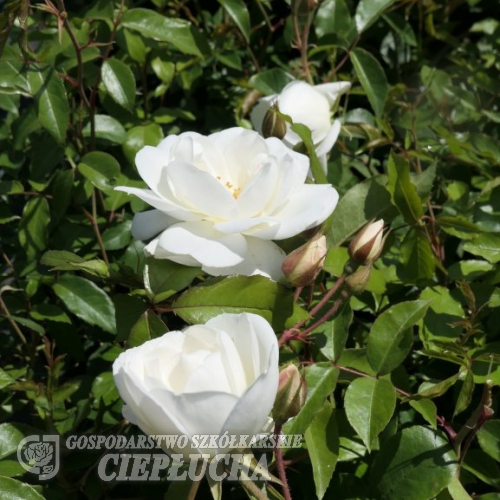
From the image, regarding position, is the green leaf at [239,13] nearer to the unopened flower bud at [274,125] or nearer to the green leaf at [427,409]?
the unopened flower bud at [274,125]

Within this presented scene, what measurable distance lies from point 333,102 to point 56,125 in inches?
18.8

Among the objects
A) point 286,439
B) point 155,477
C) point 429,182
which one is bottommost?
point 155,477

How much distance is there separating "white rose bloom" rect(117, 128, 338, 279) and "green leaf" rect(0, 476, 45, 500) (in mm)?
322

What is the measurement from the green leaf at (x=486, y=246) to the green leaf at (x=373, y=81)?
0.34 metres

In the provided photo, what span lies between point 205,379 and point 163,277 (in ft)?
0.65

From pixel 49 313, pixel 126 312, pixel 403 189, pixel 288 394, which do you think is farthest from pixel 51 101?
pixel 288 394

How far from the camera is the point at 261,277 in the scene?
838mm

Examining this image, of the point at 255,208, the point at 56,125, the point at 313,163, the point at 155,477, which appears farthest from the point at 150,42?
the point at 155,477

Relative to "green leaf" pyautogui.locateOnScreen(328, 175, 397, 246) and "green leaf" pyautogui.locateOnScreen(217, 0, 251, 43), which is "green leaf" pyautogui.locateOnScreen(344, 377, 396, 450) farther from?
"green leaf" pyautogui.locateOnScreen(217, 0, 251, 43)

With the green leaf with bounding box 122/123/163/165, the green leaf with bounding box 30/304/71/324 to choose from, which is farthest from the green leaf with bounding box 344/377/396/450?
the green leaf with bounding box 122/123/163/165

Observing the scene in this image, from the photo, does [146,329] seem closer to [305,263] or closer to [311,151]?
[305,263]

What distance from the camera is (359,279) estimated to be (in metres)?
0.89

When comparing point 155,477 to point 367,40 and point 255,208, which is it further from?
point 367,40

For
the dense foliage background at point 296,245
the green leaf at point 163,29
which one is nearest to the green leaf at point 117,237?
the dense foliage background at point 296,245
